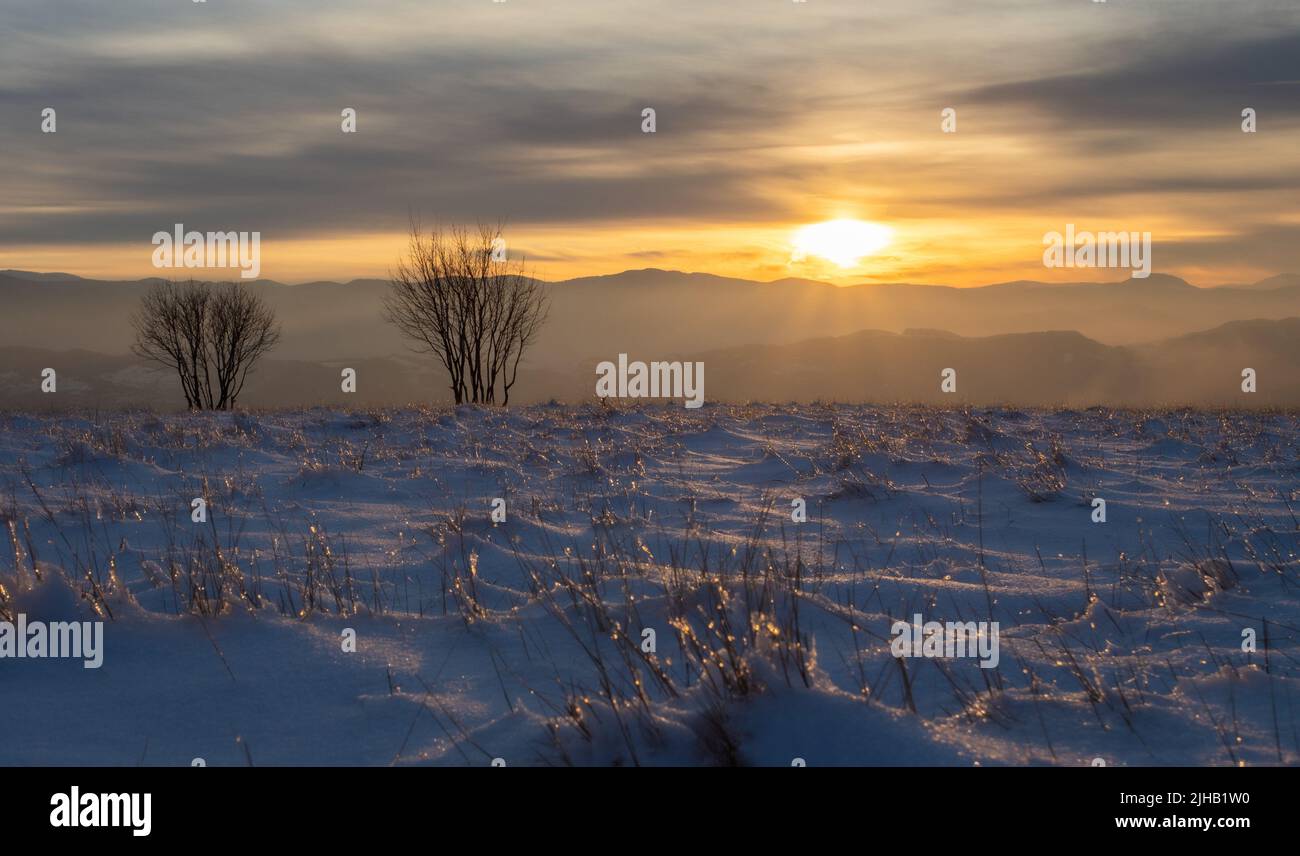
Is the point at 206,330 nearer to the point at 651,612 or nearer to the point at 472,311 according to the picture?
the point at 472,311

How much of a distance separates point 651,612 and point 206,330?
54.4 meters

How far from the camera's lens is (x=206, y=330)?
51375 mm

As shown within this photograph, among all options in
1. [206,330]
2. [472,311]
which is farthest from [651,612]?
[206,330]

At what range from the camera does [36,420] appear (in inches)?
634

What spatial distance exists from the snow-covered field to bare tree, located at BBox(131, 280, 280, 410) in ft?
150

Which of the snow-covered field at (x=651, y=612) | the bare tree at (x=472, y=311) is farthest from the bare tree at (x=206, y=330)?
the snow-covered field at (x=651, y=612)

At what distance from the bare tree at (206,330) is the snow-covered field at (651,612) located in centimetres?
4566

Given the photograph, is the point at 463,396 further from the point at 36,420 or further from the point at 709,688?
the point at 709,688

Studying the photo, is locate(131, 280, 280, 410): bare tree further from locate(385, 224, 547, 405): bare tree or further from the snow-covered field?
the snow-covered field
